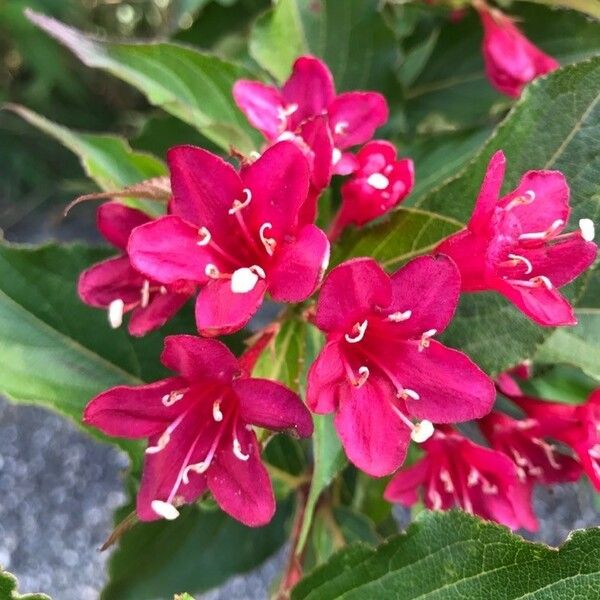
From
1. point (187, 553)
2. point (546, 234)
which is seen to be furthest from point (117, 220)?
→ point (187, 553)

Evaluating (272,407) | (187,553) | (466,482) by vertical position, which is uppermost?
(272,407)

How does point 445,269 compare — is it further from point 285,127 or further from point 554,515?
point 554,515

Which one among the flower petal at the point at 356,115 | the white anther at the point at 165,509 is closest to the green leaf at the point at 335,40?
the flower petal at the point at 356,115

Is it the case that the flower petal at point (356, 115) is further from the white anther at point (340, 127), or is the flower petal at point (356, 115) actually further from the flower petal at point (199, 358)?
the flower petal at point (199, 358)

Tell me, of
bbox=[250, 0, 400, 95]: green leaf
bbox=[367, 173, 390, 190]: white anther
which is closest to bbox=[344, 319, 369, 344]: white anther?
bbox=[367, 173, 390, 190]: white anther

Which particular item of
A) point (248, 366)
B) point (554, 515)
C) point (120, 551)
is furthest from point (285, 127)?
point (554, 515)

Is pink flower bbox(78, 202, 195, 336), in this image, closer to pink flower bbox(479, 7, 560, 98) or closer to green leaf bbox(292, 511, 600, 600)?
green leaf bbox(292, 511, 600, 600)

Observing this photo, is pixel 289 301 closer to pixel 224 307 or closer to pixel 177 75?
pixel 224 307
